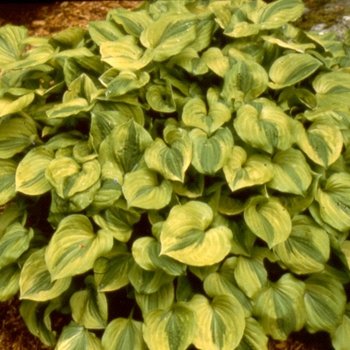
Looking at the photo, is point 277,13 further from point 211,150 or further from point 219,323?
point 219,323

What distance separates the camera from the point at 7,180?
2723 mm

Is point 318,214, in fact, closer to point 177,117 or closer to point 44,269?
point 177,117

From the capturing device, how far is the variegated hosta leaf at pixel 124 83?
105 inches

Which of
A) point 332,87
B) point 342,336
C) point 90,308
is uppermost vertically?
point 332,87

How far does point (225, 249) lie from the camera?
2.36 meters

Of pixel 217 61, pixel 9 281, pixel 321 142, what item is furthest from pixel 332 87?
pixel 9 281

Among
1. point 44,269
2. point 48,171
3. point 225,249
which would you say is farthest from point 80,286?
point 225,249

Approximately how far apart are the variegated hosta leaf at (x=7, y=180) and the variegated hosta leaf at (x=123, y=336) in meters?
0.82

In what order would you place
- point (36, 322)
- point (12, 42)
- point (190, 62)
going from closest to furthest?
point (36, 322) → point (190, 62) → point (12, 42)

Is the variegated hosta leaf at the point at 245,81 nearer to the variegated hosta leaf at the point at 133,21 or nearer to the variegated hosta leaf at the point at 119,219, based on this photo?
the variegated hosta leaf at the point at 133,21

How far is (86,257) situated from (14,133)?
90 centimetres

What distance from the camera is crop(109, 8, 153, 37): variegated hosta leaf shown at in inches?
120

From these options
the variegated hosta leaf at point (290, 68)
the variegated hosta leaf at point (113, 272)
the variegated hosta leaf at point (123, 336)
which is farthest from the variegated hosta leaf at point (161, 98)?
the variegated hosta leaf at point (123, 336)

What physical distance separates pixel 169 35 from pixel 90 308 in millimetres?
1473
